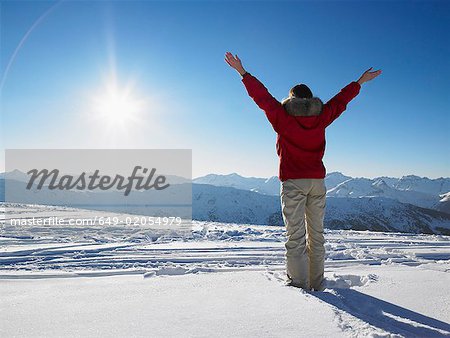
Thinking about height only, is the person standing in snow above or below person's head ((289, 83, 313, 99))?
below

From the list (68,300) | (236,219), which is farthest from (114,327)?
(236,219)

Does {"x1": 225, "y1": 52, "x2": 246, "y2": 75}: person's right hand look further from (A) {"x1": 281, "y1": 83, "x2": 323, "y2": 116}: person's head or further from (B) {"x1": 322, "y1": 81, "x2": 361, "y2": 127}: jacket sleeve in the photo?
(B) {"x1": 322, "y1": 81, "x2": 361, "y2": 127}: jacket sleeve

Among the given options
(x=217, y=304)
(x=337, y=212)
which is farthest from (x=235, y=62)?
(x=337, y=212)

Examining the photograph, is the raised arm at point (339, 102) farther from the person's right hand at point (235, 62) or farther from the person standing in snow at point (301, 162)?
the person's right hand at point (235, 62)

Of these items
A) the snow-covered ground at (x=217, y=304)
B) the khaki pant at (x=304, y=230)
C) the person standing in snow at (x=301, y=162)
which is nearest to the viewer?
the snow-covered ground at (x=217, y=304)

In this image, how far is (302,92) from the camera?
281 cm

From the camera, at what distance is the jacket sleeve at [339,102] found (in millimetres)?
2762

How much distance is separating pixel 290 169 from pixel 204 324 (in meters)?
1.56

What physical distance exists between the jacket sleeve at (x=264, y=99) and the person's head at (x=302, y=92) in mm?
234

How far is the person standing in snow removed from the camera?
8.70 feet

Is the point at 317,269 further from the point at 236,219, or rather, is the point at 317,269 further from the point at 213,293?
the point at 236,219

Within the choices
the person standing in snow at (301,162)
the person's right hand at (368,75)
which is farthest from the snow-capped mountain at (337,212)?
the person standing in snow at (301,162)

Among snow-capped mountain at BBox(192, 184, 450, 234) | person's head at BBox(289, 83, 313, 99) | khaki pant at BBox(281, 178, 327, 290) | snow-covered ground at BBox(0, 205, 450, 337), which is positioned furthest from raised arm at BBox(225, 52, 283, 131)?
snow-capped mountain at BBox(192, 184, 450, 234)

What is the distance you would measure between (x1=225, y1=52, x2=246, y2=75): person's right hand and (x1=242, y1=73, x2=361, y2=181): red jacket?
0.09 metres
